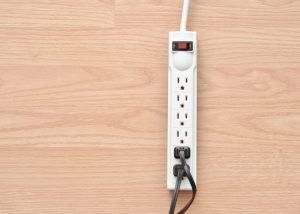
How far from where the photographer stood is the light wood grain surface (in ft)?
2.24

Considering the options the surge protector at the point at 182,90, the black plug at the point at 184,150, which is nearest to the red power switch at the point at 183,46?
the surge protector at the point at 182,90

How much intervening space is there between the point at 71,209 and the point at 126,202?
0.10 m

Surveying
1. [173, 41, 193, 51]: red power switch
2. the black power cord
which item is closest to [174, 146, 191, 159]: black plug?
the black power cord

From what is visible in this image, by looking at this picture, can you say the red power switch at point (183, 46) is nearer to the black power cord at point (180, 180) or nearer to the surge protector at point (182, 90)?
the surge protector at point (182, 90)

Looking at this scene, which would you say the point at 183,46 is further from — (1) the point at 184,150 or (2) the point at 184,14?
(1) the point at 184,150

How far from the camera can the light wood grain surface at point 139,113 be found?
0.68 metres

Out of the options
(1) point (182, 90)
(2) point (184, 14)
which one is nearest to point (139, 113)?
(1) point (182, 90)

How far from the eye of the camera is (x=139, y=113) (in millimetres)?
685

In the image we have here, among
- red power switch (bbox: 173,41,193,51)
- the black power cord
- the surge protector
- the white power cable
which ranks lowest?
the black power cord

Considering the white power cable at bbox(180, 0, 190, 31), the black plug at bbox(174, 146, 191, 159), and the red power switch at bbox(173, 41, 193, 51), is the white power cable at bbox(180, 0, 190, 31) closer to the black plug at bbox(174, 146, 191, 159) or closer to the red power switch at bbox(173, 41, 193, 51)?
the red power switch at bbox(173, 41, 193, 51)

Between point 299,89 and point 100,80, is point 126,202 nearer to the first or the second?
point 100,80

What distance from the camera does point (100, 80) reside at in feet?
2.25

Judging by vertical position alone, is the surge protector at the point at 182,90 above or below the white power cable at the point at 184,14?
below

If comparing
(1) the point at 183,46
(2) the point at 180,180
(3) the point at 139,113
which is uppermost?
(1) the point at 183,46
